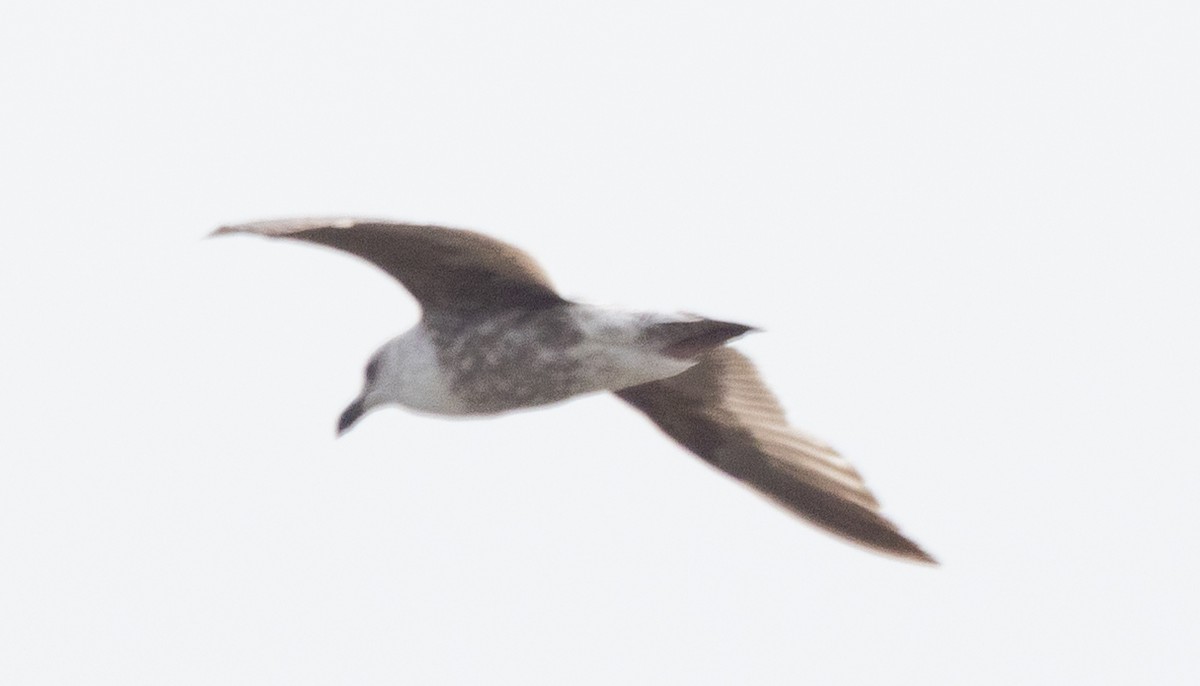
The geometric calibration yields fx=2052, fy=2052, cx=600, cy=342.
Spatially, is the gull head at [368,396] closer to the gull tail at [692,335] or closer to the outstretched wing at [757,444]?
the outstretched wing at [757,444]

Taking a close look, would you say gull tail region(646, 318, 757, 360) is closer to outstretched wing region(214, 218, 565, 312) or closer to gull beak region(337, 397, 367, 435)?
outstretched wing region(214, 218, 565, 312)

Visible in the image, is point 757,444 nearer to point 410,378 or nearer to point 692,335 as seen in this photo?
point 692,335

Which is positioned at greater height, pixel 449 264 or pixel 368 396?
pixel 449 264

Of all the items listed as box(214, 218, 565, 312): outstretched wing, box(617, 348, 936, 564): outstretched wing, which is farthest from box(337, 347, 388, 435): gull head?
box(617, 348, 936, 564): outstretched wing

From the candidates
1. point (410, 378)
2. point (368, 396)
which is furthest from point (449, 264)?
point (368, 396)

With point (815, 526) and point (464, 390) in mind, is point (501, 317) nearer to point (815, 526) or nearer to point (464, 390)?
point (464, 390)

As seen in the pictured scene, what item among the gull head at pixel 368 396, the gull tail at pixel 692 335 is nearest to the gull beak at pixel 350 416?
the gull head at pixel 368 396

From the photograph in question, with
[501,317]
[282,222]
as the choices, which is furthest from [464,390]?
[282,222]
